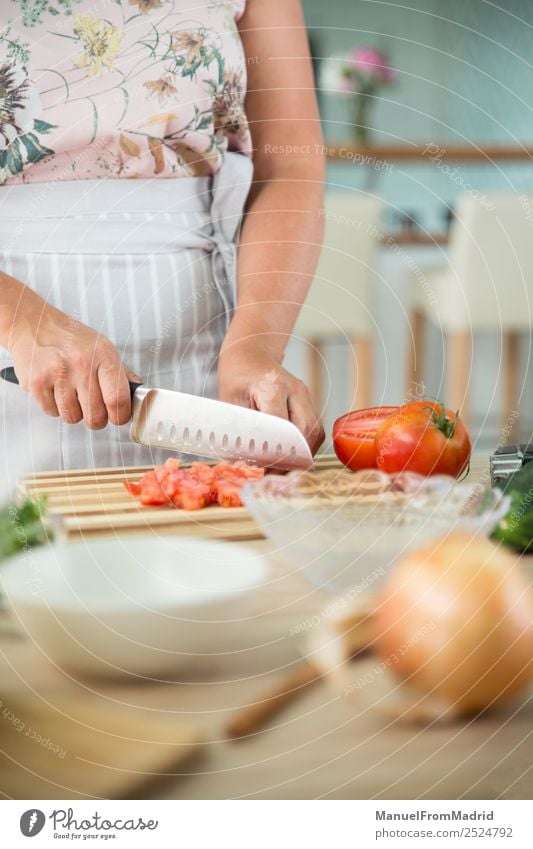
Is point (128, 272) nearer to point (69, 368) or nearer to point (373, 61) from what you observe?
point (69, 368)

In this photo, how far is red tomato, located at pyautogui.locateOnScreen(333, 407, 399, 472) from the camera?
1.34ft

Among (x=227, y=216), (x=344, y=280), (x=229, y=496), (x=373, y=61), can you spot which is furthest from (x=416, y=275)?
(x=229, y=496)

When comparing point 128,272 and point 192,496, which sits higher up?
point 128,272

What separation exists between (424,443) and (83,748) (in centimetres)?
20

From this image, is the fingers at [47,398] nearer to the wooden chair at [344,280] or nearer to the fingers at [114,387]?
the fingers at [114,387]

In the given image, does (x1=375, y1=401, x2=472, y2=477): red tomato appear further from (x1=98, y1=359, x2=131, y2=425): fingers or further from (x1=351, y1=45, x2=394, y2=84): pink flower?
(x1=351, y1=45, x2=394, y2=84): pink flower

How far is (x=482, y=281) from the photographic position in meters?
1.11

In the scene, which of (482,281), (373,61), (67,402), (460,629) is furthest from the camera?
(482,281)

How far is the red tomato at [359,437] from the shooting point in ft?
1.34

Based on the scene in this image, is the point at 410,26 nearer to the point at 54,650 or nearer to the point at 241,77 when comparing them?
the point at 241,77

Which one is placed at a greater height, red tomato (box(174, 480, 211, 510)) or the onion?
red tomato (box(174, 480, 211, 510))

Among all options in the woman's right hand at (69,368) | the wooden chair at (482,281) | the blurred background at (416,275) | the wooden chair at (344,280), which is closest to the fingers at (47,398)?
the woman's right hand at (69,368)

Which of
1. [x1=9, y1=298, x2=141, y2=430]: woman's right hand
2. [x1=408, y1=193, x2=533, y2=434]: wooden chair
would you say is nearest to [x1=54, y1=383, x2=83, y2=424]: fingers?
[x1=9, y1=298, x2=141, y2=430]: woman's right hand
